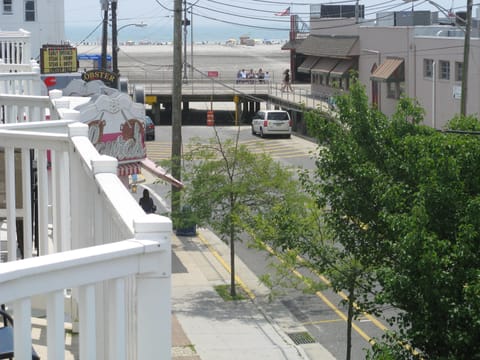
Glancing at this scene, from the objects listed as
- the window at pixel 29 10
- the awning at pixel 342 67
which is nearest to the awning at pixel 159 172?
the window at pixel 29 10

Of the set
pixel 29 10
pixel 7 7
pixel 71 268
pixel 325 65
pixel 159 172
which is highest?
pixel 7 7

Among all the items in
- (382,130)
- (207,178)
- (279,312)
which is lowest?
(279,312)

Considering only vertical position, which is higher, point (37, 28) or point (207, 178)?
point (37, 28)

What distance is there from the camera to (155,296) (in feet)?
12.6

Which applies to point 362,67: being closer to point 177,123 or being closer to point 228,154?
point 177,123

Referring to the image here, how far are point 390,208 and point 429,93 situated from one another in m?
39.3

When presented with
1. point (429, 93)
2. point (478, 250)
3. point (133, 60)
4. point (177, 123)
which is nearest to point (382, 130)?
point (478, 250)

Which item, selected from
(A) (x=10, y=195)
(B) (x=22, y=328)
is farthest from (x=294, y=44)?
(B) (x=22, y=328)

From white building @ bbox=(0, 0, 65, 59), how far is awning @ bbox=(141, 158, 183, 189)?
34.3 m

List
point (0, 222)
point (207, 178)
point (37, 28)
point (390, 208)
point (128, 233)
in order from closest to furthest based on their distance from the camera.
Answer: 1. point (128, 233)
2. point (0, 222)
3. point (390, 208)
4. point (207, 178)
5. point (37, 28)

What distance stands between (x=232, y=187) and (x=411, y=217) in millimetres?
14258

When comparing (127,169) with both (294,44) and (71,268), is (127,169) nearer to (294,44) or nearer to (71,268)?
(71,268)

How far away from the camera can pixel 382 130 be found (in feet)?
60.3

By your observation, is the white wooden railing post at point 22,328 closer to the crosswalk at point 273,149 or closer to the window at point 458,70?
the window at point 458,70
